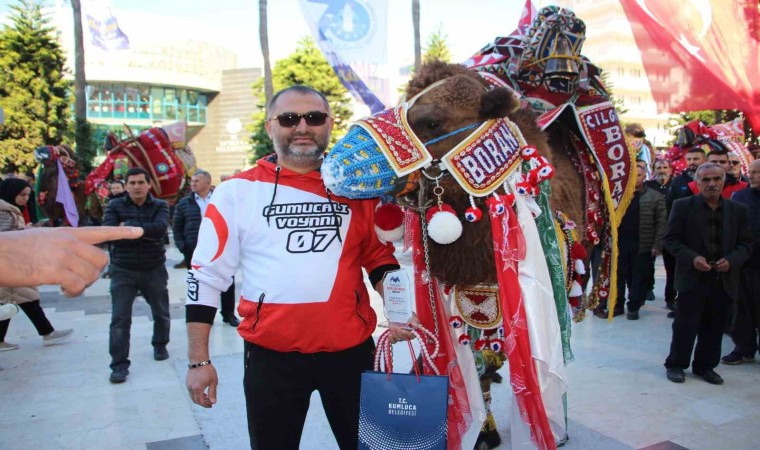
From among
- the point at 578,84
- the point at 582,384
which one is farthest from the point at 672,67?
the point at 582,384

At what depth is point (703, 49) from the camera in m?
4.89

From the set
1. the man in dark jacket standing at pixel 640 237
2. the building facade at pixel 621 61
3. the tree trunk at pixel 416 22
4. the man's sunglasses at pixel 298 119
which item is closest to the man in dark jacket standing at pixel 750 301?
the man in dark jacket standing at pixel 640 237

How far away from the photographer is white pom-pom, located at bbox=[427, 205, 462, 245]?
2.42m

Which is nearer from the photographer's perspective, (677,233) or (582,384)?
(582,384)

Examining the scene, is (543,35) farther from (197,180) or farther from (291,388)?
(197,180)

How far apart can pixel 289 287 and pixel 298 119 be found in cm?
72

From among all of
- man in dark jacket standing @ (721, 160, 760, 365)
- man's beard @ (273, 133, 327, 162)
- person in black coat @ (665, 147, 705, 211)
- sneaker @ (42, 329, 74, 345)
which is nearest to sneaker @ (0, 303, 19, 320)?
sneaker @ (42, 329, 74, 345)

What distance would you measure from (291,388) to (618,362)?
3.96 metres

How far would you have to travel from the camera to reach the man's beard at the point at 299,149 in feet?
7.75

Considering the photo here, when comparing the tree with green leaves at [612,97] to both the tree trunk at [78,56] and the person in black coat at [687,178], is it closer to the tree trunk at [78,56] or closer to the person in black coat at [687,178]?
the person in black coat at [687,178]

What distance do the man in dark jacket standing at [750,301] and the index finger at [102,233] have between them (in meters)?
5.43

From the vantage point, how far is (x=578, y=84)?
11.9ft

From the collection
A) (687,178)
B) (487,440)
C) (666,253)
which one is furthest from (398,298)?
(687,178)

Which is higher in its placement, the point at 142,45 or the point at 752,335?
the point at 142,45
